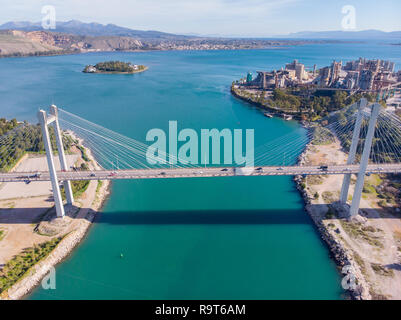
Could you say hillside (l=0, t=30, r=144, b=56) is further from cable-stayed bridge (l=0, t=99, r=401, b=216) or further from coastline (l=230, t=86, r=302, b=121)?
coastline (l=230, t=86, r=302, b=121)

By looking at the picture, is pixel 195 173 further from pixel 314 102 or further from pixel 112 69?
pixel 112 69

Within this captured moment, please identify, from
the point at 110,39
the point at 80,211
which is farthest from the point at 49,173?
the point at 110,39

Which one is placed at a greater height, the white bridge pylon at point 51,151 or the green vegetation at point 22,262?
the white bridge pylon at point 51,151

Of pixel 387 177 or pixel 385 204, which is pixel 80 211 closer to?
pixel 385 204

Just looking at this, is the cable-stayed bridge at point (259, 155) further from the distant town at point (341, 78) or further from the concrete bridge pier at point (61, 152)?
the distant town at point (341, 78)

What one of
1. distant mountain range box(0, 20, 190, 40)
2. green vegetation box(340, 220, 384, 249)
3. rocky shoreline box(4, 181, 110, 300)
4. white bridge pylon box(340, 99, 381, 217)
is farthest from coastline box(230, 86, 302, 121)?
distant mountain range box(0, 20, 190, 40)

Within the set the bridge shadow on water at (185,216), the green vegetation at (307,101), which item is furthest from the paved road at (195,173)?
the green vegetation at (307,101)
